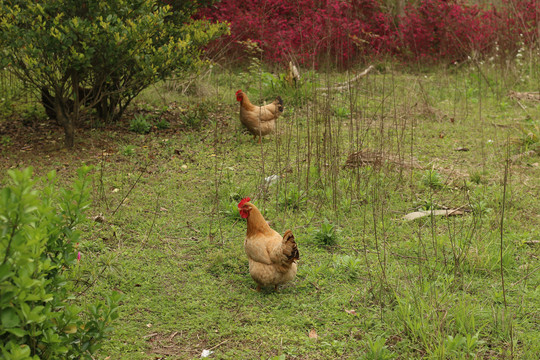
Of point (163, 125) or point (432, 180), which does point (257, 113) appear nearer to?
point (163, 125)

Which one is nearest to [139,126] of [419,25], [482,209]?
[482,209]

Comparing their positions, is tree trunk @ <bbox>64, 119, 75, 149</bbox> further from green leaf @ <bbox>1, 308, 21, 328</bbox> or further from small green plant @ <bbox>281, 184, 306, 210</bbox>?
green leaf @ <bbox>1, 308, 21, 328</bbox>

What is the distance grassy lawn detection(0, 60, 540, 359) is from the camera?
3.11 m

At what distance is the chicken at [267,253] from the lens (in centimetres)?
335

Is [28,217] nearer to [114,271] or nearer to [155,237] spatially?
[114,271]

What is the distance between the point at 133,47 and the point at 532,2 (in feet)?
29.4

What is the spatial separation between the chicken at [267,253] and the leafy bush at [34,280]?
1251mm

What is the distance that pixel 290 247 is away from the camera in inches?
130

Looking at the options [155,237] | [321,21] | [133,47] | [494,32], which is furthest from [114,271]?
[494,32]

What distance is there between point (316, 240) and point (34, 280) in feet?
8.90

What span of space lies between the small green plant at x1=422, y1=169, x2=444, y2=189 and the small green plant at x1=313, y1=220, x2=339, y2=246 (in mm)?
1541

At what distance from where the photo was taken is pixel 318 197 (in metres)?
5.01

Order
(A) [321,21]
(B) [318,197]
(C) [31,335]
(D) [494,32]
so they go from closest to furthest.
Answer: (C) [31,335]
(B) [318,197]
(A) [321,21]
(D) [494,32]

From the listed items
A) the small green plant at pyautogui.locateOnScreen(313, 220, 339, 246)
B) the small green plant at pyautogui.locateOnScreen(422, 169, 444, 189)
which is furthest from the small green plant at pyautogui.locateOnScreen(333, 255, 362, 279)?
the small green plant at pyautogui.locateOnScreen(422, 169, 444, 189)
